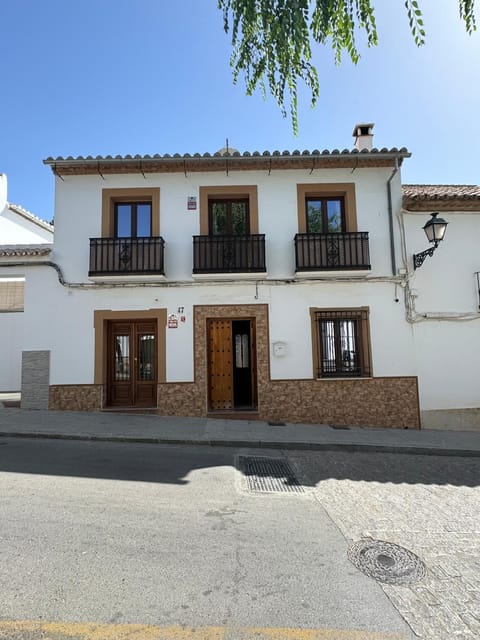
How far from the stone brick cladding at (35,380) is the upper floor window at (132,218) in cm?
355

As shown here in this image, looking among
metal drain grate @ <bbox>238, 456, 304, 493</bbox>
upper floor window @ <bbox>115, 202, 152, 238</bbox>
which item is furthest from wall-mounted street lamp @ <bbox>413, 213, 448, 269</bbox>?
upper floor window @ <bbox>115, 202, 152, 238</bbox>

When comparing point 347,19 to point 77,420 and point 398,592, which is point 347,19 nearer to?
point 398,592

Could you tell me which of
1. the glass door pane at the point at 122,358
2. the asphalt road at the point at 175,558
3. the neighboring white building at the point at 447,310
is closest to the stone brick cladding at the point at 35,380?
the glass door pane at the point at 122,358

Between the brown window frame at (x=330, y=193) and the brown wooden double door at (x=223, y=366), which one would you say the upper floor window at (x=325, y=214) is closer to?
the brown window frame at (x=330, y=193)

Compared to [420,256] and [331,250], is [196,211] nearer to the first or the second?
[331,250]

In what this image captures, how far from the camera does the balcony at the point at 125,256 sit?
29.5 ft

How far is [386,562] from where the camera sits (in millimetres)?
2963

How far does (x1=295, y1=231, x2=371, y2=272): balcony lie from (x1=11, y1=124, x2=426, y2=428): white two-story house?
31mm

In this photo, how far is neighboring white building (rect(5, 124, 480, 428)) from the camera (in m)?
9.01

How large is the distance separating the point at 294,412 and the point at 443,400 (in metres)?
3.62

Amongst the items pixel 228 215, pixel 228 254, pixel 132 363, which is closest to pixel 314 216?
pixel 228 215

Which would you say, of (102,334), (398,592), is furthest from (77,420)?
(398,592)

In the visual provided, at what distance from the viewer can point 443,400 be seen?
9062 millimetres

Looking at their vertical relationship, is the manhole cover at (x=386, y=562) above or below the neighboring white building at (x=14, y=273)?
below
